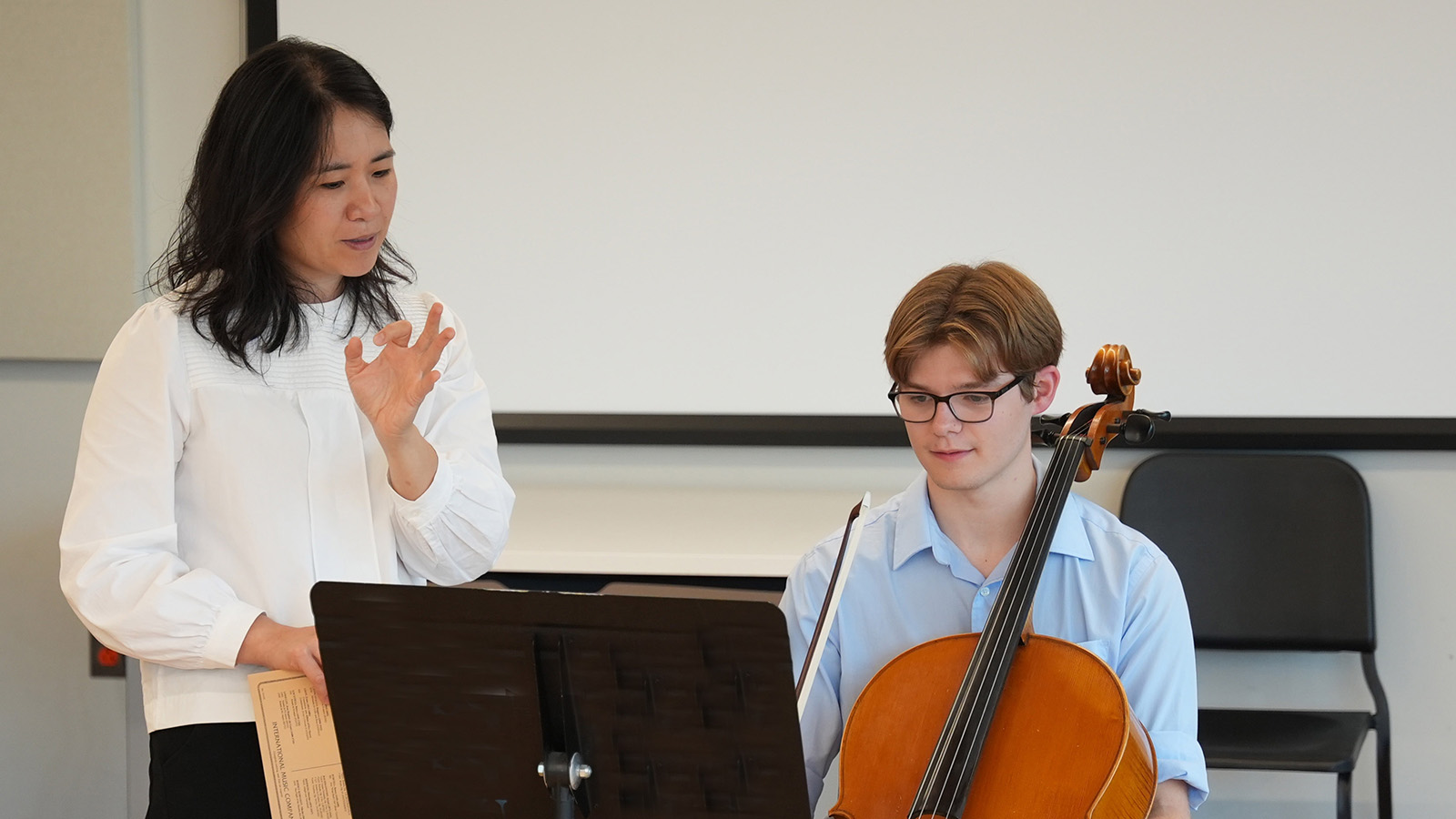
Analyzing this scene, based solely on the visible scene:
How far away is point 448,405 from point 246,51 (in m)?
1.68

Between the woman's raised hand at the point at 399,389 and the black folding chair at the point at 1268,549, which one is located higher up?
the woman's raised hand at the point at 399,389

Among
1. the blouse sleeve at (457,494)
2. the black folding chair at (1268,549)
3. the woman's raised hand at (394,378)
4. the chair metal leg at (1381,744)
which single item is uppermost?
the woman's raised hand at (394,378)

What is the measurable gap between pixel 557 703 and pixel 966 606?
60 centimetres

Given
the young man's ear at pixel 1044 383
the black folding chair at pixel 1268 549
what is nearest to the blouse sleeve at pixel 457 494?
the young man's ear at pixel 1044 383

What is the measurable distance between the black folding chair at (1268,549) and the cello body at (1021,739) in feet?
3.72

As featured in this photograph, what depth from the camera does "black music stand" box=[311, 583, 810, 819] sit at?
3.16ft

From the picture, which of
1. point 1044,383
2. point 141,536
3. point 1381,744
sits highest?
point 1044,383

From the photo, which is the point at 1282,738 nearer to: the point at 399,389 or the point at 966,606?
the point at 966,606

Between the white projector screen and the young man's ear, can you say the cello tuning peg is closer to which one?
the young man's ear

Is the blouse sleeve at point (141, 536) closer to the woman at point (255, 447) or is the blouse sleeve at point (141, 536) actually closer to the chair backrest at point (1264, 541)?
the woman at point (255, 447)

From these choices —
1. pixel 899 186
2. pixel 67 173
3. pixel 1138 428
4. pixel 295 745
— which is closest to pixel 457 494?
pixel 295 745

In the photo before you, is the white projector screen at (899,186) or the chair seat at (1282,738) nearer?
the chair seat at (1282,738)

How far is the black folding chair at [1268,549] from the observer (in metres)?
2.32

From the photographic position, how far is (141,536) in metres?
1.14
